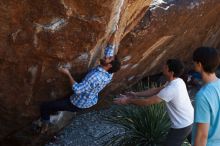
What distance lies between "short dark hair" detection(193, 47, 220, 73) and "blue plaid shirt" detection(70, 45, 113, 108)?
2627mm

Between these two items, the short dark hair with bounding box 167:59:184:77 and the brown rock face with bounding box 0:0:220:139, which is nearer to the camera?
the short dark hair with bounding box 167:59:184:77

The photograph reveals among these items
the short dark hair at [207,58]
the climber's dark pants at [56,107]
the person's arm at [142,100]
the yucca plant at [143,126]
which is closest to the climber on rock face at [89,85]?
the climber's dark pants at [56,107]

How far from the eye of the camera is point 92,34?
6320mm

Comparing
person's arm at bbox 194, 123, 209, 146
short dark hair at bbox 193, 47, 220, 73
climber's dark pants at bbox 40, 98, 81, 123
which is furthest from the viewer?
climber's dark pants at bbox 40, 98, 81, 123

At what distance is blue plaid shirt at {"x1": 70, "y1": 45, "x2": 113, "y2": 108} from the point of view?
662 centimetres

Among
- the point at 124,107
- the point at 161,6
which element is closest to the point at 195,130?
the point at 124,107

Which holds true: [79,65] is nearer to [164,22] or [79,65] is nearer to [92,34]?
[92,34]

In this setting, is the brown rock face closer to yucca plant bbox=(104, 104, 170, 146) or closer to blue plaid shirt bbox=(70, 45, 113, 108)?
blue plaid shirt bbox=(70, 45, 113, 108)

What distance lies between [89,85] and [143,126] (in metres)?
1.23

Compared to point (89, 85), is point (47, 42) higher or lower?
higher

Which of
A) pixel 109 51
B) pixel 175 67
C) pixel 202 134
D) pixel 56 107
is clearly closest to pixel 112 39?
pixel 109 51

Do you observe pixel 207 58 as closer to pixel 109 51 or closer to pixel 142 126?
pixel 109 51

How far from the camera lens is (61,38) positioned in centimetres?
632

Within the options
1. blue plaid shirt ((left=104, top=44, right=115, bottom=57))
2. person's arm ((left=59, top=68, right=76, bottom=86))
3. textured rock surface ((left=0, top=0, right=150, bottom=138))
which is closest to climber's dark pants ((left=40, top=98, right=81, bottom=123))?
textured rock surface ((left=0, top=0, right=150, bottom=138))
